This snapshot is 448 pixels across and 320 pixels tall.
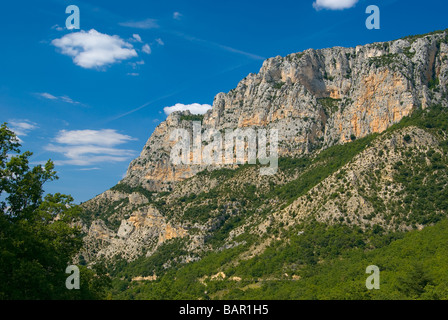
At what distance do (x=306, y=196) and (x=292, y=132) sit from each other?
1848 inches

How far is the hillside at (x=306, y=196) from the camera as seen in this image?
6625 cm

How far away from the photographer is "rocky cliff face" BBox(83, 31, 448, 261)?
87.1 metres

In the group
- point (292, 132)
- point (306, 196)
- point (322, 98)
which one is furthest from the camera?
point (322, 98)

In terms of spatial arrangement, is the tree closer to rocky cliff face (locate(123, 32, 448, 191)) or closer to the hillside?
the hillside

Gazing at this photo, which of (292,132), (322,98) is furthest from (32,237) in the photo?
(322,98)

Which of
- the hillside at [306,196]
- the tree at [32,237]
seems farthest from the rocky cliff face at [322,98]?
the tree at [32,237]

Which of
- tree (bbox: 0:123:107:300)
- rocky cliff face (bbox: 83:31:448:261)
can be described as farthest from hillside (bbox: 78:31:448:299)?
tree (bbox: 0:123:107:300)

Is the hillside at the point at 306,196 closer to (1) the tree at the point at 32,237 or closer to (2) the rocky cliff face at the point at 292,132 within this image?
(2) the rocky cliff face at the point at 292,132

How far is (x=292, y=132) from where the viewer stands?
13100cm

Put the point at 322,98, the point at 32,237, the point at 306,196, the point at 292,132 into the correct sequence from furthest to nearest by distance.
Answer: the point at 322,98, the point at 292,132, the point at 306,196, the point at 32,237

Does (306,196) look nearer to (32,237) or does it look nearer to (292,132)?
(292,132)

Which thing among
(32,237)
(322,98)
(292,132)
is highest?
(322,98)
